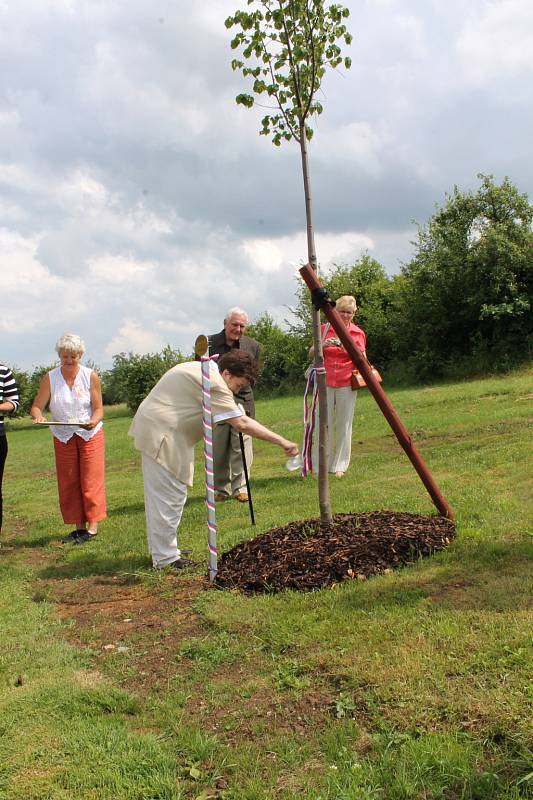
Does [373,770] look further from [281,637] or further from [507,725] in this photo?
[281,637]

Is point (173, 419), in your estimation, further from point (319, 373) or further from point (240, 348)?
point (240, 348)

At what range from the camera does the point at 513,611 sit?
13.0 feet

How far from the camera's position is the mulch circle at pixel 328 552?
4992 millimetres

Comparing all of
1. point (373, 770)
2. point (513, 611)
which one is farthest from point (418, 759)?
point (513, 611)

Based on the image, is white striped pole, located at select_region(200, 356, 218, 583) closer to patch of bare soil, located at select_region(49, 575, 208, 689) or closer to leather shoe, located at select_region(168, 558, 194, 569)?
patch of bare soil, located at select_region(49, 575, 208, 689)

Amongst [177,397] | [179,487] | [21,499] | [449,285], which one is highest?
[449,285]

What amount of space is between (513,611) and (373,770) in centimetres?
157

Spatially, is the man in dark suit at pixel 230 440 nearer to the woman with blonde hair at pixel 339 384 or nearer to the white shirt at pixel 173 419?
the woman with blonde hair at pixel 339 384

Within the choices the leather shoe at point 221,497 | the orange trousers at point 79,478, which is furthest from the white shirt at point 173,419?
the leather shoe at point 221,497

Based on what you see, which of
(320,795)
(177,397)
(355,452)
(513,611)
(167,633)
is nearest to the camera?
(320,795)

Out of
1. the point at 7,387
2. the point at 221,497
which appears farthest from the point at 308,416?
the point at 7,387

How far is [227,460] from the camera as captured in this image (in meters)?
8.59

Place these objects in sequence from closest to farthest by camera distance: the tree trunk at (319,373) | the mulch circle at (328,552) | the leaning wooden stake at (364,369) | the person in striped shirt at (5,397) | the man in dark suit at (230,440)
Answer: the mulch circle at (328,552) → the leaning wooden stake at (364,369) → the tree trunk at (319,373) → the person in striped shirt at (5,397) → the man in dark suit at (230,440)

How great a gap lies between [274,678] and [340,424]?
5373 mm
